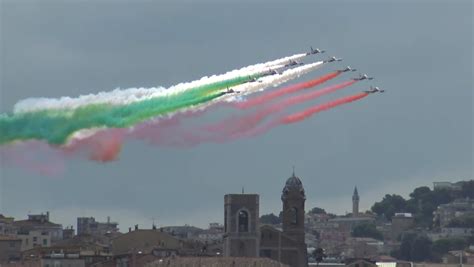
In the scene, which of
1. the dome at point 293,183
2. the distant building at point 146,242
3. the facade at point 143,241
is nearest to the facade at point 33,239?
the distant building at point 146,242

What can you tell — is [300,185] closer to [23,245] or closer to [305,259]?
[305,259]

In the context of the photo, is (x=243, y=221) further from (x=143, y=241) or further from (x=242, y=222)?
(x=143, y=241)

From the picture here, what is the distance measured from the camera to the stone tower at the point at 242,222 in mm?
138750

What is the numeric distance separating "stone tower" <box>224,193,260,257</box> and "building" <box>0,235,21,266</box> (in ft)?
92.7

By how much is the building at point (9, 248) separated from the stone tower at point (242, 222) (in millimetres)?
28247

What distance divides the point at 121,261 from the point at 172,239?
91.6 feet

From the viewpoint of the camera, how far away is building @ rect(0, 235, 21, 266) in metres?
162

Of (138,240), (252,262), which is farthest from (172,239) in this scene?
(252,262)

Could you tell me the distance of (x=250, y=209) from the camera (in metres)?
140

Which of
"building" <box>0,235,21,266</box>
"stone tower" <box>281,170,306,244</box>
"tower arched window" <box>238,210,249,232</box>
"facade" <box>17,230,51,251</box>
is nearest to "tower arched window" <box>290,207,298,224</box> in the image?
"stone tower" <box>281,170,306,244</box>

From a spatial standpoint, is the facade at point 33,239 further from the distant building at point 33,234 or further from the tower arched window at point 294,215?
the tower arched window at point 294,215

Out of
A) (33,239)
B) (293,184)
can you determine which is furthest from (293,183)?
(33,239)

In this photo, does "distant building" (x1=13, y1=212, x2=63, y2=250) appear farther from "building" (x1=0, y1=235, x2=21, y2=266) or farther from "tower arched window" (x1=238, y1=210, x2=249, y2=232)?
"tower arched window" (x1=238, y1=210, x2=249, y2=232)

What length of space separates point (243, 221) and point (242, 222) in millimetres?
114
